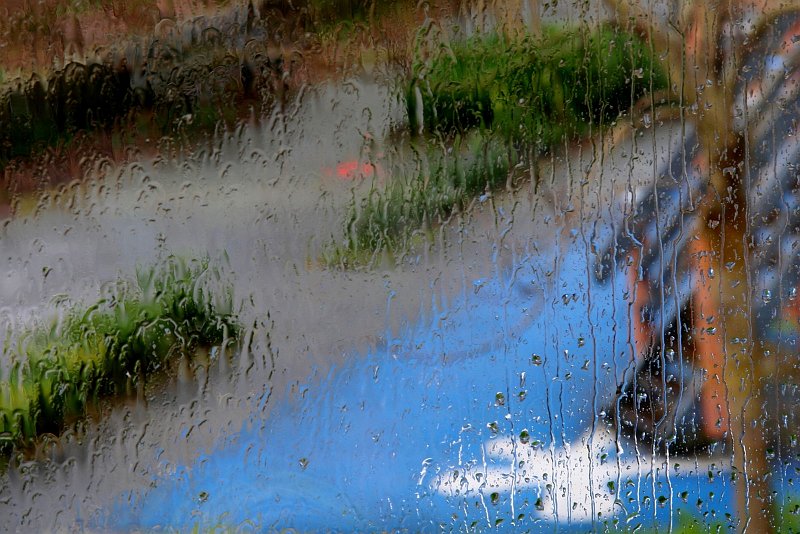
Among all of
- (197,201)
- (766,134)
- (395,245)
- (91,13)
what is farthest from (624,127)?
(91,13)

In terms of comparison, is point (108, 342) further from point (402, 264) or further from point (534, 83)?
point (534, 83)

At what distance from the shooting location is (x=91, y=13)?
1.28m

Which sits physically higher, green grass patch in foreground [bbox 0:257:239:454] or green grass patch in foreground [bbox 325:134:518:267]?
green grass patch in foreground [bbox 325:134:518:267]

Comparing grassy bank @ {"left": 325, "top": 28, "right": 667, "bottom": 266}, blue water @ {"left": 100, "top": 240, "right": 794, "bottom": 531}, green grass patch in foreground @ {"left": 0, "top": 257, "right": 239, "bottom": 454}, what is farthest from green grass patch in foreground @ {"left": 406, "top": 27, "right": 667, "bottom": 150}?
green grass patch in foreground @ {"left": 0, "top": 257, "right": 239, "bottom": 454}

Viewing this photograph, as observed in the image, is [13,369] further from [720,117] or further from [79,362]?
[720,117]

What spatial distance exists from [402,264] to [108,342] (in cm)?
56

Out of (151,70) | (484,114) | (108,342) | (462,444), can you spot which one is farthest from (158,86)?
(462,444)

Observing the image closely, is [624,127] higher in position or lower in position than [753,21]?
lower

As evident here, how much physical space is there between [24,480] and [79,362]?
0.76ft

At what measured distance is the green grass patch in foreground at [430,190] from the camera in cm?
128

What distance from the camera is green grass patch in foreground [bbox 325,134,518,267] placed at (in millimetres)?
1276

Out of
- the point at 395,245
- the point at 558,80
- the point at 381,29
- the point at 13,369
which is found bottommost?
the point at 13,369

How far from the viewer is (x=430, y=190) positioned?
128cm

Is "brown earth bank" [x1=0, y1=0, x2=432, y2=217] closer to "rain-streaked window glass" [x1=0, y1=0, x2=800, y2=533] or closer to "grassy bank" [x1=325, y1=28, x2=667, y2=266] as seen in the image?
"rain-streaked window glass" [x1=0, y1=0, x2=800, y2=533]
